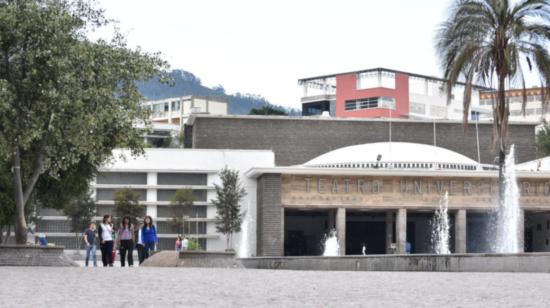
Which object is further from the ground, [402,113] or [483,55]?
[402,113]

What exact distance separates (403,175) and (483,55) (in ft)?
114

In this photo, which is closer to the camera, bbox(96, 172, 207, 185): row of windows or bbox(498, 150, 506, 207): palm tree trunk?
bbox(498, 150, 506, 207): palm tree trunk

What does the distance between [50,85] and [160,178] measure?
46489mm

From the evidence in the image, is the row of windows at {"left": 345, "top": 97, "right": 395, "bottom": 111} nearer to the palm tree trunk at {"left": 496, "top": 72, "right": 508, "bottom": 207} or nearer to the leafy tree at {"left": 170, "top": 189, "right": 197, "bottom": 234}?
the leafy tree at {"left": 170, "top": 189, "right": 197, "bottom": 234}

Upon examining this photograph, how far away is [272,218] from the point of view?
209 ft

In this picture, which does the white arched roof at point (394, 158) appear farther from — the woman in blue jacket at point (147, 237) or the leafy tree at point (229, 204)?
the woman in blue jacket at point (147, 237)

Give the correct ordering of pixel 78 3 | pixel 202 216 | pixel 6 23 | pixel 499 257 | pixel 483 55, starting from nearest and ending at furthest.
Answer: pixel 499 257 < pixel 6 23 < pixel 78 3 < pixel 483 55 < pixel 202 216

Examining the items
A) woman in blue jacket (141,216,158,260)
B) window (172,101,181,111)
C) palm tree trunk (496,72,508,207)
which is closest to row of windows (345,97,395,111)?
window (172,101,181,111)

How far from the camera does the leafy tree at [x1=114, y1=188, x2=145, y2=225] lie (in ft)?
216

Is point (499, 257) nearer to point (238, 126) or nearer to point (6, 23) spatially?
point (6, 23)

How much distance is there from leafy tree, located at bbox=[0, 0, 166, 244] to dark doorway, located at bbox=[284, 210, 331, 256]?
47.5 metres

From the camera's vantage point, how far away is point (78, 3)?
91.7ft

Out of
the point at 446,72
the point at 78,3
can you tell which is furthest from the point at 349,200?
the point at 78,3

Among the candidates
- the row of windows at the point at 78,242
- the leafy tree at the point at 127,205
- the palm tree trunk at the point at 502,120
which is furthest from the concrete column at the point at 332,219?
the palm tree trunk at the point at 502,120
